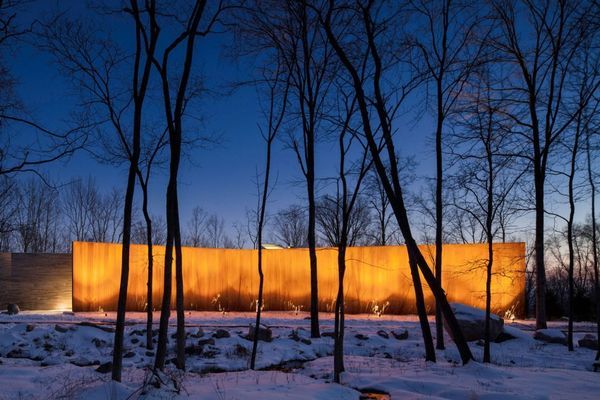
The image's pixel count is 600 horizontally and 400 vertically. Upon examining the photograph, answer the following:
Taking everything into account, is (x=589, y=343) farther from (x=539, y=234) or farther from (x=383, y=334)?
(x=383, y=334)

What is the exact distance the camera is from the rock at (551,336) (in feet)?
39.1

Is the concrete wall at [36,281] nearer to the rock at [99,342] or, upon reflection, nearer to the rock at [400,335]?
the rock at [99,342]

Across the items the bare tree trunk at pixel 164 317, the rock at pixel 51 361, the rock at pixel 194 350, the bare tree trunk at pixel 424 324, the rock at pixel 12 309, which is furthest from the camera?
the rock at pixel 12 309

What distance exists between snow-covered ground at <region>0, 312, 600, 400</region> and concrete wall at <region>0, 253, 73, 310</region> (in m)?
2.36

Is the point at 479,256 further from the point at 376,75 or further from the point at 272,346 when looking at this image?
the point at 376,75

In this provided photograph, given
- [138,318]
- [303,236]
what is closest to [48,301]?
[138,318]

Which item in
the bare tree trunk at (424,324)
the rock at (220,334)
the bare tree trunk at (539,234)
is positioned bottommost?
the rock at (220,334)

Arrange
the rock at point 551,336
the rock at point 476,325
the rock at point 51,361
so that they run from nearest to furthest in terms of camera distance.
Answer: the rock at point 51,361, the rock at point 551,336, the rock at point 476,325

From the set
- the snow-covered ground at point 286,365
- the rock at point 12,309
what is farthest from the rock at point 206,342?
the rock at point 12,309

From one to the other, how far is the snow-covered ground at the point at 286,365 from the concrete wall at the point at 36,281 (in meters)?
2.36

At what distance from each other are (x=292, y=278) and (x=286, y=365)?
30.6ft

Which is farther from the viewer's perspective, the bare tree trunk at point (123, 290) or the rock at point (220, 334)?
the rock at point (220, 334)

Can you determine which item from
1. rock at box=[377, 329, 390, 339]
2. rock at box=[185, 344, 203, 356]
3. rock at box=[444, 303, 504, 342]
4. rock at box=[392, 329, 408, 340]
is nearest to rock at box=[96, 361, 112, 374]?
rock at box=[185, 344, 203, 356]

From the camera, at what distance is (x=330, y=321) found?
1542 centimetres
